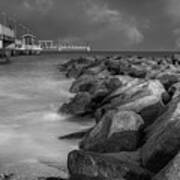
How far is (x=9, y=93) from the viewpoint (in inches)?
663

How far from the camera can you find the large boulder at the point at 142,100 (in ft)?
24.7

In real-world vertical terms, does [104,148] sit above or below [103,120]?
below

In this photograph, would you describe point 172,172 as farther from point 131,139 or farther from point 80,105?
point 80,105

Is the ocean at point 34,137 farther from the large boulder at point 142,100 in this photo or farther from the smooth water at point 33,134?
the large boulder at point 142,100

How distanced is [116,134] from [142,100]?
84.7 inches

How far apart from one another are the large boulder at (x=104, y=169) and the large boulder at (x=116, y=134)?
1.35 metres

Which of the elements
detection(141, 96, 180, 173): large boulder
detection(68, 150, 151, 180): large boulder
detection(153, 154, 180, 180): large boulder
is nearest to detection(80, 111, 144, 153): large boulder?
detection(141, 96, 180, 173): large boulder

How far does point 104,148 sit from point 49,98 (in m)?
9.32

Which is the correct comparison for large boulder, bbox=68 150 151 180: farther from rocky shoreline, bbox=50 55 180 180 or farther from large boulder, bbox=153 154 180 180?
large boulder, bbox=153 154 180 180

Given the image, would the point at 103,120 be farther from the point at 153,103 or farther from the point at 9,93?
the point at 9,93

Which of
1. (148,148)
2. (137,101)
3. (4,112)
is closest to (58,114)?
(4,112)

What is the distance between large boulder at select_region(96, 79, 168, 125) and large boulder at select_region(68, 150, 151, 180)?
2.67 m

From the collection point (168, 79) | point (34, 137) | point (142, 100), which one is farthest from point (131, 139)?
point (168, 79)

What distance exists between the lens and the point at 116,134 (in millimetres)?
6043
